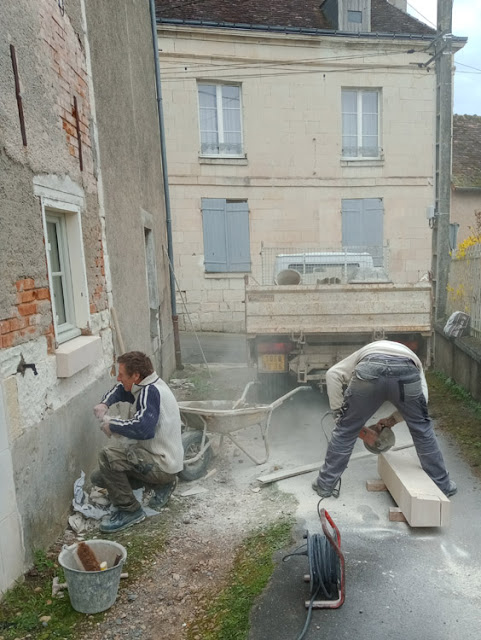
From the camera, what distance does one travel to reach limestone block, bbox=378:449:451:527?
11.0 feet

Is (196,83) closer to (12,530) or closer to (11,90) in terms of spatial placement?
(11,90)

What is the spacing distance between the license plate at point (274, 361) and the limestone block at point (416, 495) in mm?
2326

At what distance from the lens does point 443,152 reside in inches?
321

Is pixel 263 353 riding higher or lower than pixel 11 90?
lower

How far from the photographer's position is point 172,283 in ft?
31.2

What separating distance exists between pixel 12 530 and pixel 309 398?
4.82 meters

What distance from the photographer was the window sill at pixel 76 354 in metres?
3.57

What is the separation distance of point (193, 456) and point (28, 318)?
7.03 feet

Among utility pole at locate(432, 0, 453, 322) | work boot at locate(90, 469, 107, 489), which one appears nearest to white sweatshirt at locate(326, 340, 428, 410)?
work boot at locate(90, 469, 107, 489)

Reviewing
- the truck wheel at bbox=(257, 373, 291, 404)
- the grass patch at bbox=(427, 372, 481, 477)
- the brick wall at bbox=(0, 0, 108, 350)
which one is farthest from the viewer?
the truck wheel at bbox=(257, 373, 291, 404)

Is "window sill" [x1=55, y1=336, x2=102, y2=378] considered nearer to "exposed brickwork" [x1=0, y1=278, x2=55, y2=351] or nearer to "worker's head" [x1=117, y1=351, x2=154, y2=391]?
"exposed brickwork" [x1=0, y1=278, x2=55, y2=351]

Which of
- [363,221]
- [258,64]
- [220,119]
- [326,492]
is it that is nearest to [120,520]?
[326,492]

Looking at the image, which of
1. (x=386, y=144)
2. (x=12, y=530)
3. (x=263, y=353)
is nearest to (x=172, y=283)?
(x=263, y=353)

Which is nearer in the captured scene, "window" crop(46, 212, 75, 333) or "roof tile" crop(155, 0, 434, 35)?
"window" crop(46, 212, 75, 333)
